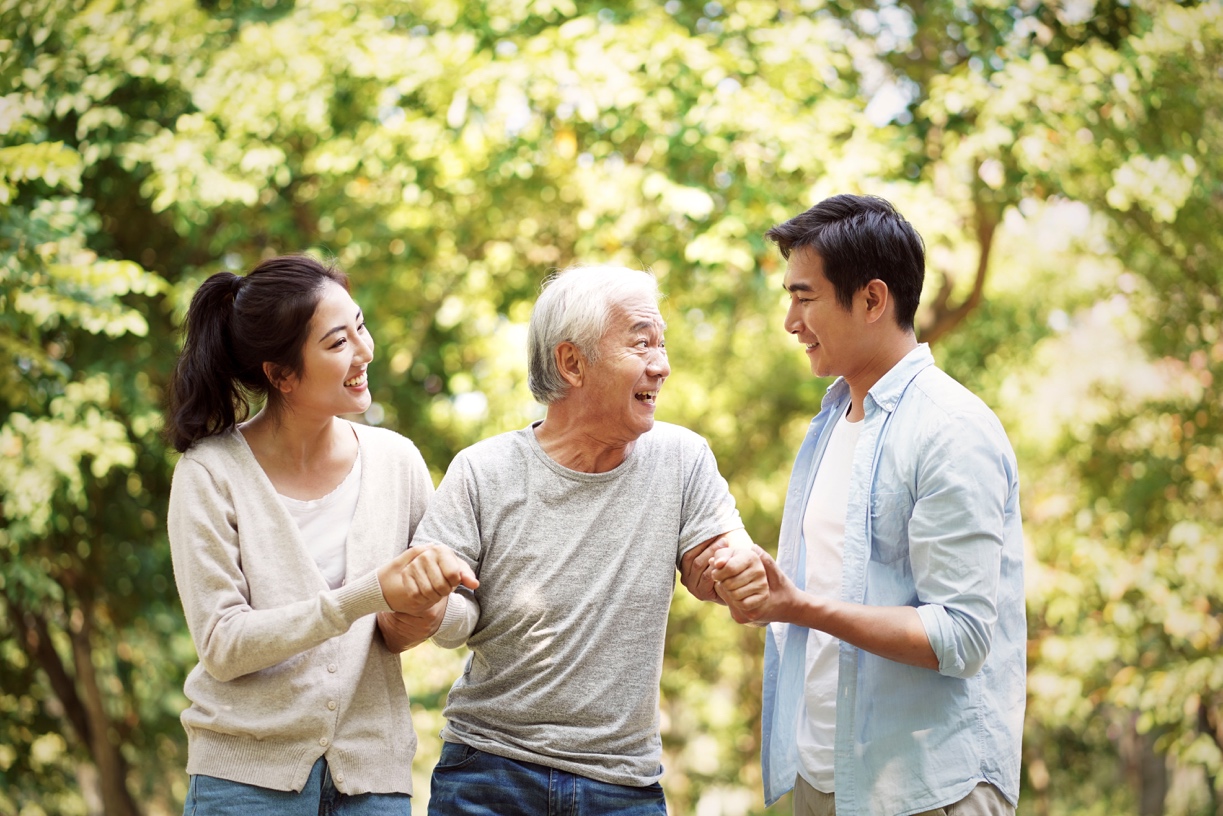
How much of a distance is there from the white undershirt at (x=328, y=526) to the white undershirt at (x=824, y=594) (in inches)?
37.2

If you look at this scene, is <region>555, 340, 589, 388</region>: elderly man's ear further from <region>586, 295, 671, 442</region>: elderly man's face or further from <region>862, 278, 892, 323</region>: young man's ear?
<region>862, 278, 892, 323</region>: young man's ear

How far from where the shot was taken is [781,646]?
2.39 meters

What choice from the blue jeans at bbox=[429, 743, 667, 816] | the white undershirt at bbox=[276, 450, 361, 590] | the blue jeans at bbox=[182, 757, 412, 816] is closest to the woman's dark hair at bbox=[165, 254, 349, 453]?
the white undershirt at bbox=[276, 450, 361, 590]

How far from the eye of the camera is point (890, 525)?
211 cm

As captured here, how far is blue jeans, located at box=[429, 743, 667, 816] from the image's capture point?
206cm

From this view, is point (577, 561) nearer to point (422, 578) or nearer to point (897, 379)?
point (422, 578)

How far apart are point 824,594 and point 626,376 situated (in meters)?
0.60

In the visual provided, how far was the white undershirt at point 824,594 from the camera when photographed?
220cm

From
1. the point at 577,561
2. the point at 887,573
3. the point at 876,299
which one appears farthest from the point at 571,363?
the point at 887,573

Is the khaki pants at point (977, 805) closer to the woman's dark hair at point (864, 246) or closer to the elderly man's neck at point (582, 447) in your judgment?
the elderly man's neck at point (582, 447)

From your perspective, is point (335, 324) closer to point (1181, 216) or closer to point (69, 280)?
point (69, 280)

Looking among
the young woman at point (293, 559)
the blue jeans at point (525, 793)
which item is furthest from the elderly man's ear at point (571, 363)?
the blue jeans at point (525, 793)

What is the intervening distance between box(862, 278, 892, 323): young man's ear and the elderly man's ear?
1.91ft

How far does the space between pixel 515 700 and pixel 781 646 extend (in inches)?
24.2
